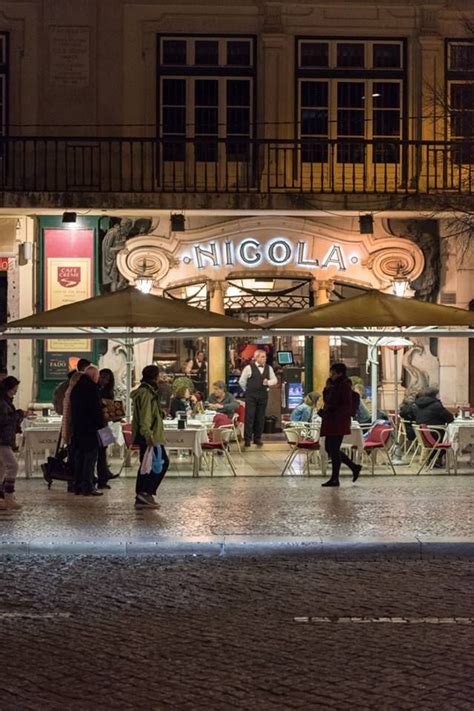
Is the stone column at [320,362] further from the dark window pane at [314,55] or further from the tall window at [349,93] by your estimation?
the dark window pane at [314,55]

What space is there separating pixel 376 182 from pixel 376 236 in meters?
1.03

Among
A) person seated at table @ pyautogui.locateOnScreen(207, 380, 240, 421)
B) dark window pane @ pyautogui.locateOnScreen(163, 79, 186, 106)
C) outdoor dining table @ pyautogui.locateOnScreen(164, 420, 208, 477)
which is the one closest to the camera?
outdoor dining table @ pyautogui.locateOnScreen(164, 420, 208, 477)

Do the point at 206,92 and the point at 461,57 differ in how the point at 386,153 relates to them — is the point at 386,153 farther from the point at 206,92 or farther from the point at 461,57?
the point at 206,92

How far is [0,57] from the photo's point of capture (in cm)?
1988

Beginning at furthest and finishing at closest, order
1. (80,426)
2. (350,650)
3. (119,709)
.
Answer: (80,426), (350,650), (119,709)

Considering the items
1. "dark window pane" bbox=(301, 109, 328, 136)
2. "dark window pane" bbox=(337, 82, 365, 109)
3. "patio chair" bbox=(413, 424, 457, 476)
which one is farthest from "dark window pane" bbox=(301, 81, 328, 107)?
"patio chair" bbox=(413, 424, 457, 476)

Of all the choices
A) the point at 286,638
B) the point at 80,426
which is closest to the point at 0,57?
the point at 80,426

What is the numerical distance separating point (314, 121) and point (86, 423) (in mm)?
9540

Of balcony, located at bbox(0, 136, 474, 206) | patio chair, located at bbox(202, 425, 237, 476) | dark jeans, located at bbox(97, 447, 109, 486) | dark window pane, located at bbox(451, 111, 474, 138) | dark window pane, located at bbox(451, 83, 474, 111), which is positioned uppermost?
dark window pane, located at bbox(451, 83, 474, 111)

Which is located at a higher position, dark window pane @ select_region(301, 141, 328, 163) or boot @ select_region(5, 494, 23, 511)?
dark window pane @ select_region(301, 141, 328, 163)

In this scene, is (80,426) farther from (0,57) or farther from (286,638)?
(0,57)

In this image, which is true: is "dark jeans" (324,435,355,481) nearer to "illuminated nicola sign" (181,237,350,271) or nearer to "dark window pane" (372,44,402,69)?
"illuminated nicola sign" (181,237,350,271)

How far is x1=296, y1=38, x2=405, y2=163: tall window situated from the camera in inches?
788

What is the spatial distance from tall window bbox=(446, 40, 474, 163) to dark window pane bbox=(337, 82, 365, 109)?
5.40ft
